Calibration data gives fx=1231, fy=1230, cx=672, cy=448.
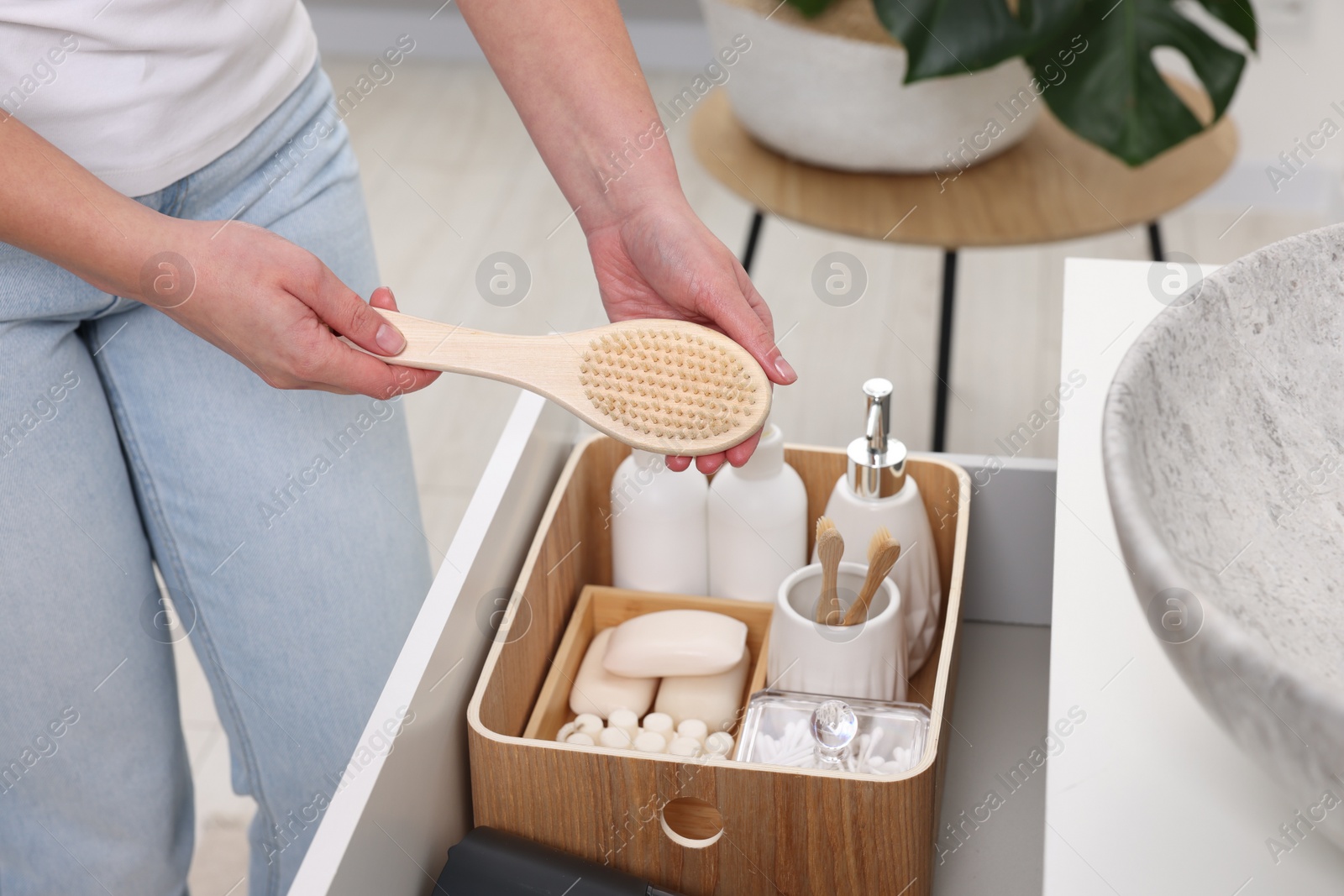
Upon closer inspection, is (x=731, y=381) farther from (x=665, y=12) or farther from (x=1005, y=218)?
(x=665, y=12)

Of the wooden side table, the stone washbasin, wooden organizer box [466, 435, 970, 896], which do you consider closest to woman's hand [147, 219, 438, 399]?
wooden organizer box [466, 435, 970, 896]

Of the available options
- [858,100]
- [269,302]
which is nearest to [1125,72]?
[858,100]

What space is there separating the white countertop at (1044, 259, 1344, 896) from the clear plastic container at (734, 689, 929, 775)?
0.13 meters

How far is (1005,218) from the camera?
1.25 meters

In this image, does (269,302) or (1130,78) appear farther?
(1130,78)

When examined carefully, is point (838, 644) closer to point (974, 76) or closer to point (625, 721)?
point (625, 721)

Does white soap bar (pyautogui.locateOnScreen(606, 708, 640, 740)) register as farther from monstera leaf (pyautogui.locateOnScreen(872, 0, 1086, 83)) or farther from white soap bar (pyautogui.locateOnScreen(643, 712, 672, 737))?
monstera leaf (pyautogui.locateOnScreen(872, 0, 1086, 83))

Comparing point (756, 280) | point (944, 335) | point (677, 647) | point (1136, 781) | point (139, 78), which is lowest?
point (756, 280)

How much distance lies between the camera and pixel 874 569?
24.3 inches

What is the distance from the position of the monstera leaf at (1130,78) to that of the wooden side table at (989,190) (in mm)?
67

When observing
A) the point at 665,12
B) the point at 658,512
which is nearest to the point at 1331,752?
the point at 658,512

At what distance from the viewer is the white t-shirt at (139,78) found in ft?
2.14

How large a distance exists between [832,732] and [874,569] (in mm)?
84

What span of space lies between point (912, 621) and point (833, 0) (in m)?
0.78
